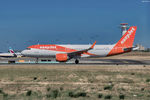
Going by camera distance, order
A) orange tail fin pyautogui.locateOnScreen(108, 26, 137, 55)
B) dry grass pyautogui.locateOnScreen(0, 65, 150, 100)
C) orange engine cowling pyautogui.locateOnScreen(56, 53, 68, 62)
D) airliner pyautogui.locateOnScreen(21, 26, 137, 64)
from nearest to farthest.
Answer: dry grass pyautogui.locateOnScreen(0, 65, 150, 100) → orange engine cowling pyautogui.locateOnScreen(56, 53, 68, 62) → airliner pyautogui.locateOnScreen(21, 26, 137, 64) → orange tail fin pyautogui.locateOnScreen(108, 26, 137, 55)

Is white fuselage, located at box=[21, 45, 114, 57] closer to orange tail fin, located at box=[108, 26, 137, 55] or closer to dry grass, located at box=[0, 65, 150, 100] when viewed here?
orange tail fin, located at box=[108, 26, 137, 55]

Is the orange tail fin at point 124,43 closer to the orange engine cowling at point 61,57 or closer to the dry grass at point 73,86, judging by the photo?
the orange engine cowling at point 61,57

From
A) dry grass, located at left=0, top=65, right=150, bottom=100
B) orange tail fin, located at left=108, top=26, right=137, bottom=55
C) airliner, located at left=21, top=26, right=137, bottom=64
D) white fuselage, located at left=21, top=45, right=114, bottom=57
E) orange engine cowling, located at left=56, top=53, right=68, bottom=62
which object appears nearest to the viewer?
dry grass, located at left=0, top=65, right=150, bottom=100

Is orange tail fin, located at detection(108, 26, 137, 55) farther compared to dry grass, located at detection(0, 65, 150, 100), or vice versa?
orange tail fin, located at detection(108, 26, 137, 55)

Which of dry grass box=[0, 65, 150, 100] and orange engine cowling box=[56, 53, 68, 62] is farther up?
orange engine cowling box=[56, 53, 68, 62]

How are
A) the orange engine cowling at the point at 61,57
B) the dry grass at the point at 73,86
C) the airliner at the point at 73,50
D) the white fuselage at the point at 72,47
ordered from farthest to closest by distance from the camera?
the white fuselage at the point at 72,47
the airliner at the point at 73,50
the orange engine cowling at the point at 61,57
the dry grass at the point at 73,86

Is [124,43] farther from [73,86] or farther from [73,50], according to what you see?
[73,86]

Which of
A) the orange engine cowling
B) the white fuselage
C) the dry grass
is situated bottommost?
the dry grass

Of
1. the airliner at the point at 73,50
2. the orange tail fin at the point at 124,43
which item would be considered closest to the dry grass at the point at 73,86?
the airliner at the point at 73,50

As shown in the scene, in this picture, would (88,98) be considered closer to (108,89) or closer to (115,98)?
(115,98)

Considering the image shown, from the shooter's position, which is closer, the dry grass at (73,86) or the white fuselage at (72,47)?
the dry grass at (73,86)

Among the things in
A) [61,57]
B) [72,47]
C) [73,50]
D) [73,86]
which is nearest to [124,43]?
[73,50]

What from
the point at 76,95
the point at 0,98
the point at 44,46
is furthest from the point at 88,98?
the point at 44,46

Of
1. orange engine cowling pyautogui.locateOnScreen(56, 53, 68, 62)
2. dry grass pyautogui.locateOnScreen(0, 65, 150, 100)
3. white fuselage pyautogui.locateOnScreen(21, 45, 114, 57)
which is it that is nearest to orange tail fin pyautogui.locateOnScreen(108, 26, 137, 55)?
white fuselage pyautogui.locateOnScreen(21, 45, 114, 57)
